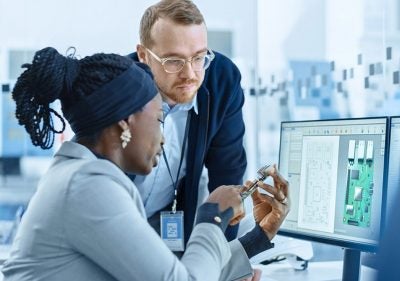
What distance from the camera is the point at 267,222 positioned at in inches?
60.7

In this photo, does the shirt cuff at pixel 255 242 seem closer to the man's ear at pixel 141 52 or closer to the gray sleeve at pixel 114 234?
the gray sleeve at pixel 114 234

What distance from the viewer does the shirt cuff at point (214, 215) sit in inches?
48.0

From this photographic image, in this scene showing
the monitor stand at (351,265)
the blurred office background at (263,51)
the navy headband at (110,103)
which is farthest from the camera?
the blurred office background at (263,51)

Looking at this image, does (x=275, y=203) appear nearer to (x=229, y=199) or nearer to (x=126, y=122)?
(x=229, y=199)

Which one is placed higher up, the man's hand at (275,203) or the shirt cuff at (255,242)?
the man's hand at (275,203)

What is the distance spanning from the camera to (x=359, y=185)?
1454mm

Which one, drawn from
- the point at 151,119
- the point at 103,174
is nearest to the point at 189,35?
the point at 151,119

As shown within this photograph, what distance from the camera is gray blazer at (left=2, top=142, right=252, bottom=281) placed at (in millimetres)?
1058

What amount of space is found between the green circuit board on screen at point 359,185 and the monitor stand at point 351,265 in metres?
0.09

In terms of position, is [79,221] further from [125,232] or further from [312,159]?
[312,159]

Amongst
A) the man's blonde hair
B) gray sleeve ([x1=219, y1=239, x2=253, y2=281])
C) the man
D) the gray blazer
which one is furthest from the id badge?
the gray blazer

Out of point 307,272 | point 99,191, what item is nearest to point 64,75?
point 99,191

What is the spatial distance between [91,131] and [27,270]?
0.90ft

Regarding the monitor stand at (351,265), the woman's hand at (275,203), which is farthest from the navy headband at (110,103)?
the monitor stand at (351,265)
